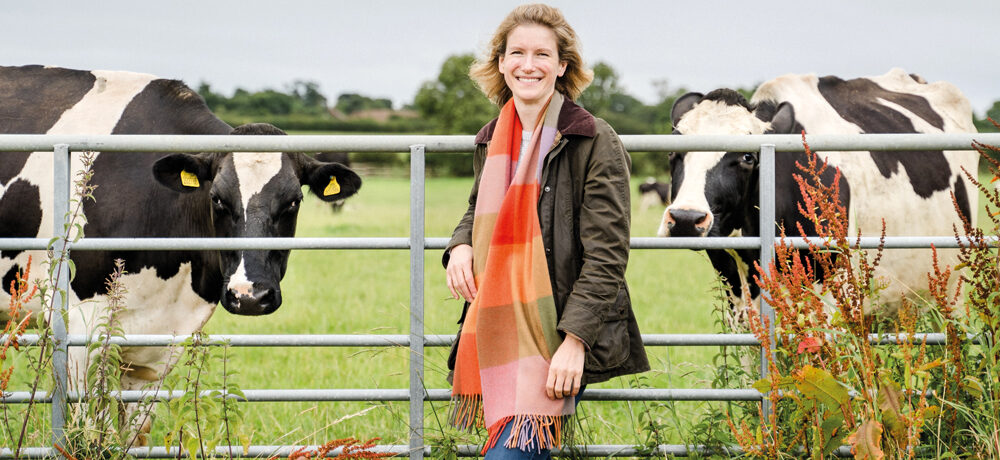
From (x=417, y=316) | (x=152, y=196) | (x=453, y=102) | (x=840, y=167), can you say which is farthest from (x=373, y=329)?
(x=453, y=102)

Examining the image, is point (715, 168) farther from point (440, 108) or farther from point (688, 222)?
point (440, 108)

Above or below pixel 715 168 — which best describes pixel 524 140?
below

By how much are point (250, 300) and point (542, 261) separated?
1.92m

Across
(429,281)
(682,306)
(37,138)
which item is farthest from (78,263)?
(429,281)

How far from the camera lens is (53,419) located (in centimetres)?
346

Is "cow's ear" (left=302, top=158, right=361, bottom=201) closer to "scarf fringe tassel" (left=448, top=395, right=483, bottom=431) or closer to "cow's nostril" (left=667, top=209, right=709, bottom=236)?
"cow's nostril" (left=667, top=209, right=709, bottom=236)

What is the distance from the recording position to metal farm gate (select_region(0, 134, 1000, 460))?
3369 mm

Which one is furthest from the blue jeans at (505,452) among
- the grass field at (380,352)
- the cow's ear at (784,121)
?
the cow's ear at (784,121)

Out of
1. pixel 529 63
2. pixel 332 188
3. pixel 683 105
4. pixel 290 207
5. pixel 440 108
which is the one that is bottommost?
pixel 290 207

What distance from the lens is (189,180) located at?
4.67 meters

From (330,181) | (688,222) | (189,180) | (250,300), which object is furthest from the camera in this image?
(330,181)

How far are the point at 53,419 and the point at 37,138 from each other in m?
1.08

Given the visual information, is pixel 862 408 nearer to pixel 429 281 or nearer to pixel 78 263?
pixel 78 263

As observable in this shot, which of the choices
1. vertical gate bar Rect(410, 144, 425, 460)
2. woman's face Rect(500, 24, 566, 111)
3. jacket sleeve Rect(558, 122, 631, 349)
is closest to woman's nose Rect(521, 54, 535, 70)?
woman's face Rect(500, 24, 566, 111)
